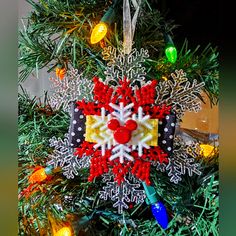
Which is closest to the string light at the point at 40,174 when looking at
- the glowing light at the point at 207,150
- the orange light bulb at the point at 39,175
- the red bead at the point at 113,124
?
the orange light bulb at the point at 39,175

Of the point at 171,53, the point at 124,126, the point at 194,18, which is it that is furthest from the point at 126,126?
the point at 194,18

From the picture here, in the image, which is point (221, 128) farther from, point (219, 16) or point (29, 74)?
point (29, 74)

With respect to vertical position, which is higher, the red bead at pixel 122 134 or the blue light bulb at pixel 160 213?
the red bead at pixel 122 134

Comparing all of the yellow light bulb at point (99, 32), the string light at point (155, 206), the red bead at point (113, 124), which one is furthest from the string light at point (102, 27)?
the string light at point (155, 206)

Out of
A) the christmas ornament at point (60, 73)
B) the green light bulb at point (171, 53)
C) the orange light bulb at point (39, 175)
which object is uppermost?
the green light bulb at point (171, 53)

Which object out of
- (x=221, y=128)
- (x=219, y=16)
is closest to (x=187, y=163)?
(x=221, y=128)

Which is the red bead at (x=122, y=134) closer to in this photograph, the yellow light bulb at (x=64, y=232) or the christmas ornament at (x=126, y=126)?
the christmas ornament at (x=126, y=126)

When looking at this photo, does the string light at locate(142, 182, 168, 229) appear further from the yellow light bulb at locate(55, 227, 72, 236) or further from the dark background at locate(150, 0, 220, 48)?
the dark background at locate(150, 0, 220, 48)

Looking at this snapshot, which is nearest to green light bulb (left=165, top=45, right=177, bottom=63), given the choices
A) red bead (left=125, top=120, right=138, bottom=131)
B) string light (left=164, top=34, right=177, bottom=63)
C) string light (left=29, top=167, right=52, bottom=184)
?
string light (left=164, top=34, right=177, bottom=63)
